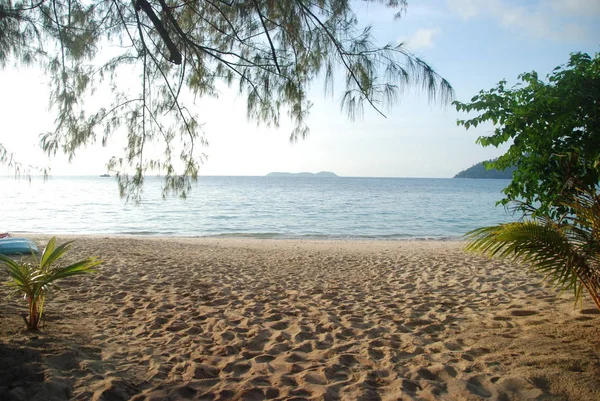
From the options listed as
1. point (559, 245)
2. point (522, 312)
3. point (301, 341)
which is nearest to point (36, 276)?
point (301, 341)

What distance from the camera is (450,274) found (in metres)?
7.34

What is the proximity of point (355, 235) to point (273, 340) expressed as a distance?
1528cm

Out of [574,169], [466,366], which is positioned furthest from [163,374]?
[574,169]

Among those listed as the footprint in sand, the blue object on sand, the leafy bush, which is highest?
the leafy bush

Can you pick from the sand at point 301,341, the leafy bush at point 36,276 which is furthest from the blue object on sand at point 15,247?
the leafy bush at point 36,276

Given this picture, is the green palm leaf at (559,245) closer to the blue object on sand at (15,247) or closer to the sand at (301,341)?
the sand at (301,341)

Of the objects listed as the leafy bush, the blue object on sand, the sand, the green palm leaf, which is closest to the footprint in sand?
the sand

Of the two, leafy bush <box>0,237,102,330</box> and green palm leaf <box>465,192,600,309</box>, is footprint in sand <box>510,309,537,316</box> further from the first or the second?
leafy bush <box>0,237,102,330</box>

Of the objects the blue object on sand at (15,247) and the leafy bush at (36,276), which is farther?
the blue object on sand at (15,247)

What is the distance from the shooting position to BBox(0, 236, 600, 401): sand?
282 centimetres

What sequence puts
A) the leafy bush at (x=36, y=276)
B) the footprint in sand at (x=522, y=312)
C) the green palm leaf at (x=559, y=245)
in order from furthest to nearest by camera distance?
the footprint in sand at (x=522, y=312)
the leafy bush at (x=36, y=276)
the green palm leaf at (x=559, y=245)

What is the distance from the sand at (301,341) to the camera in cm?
282

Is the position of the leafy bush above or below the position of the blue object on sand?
above

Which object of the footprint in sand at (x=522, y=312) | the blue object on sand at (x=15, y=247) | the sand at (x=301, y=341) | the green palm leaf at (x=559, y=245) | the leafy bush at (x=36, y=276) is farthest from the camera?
the blue object on sand at (x=15, y=247)
